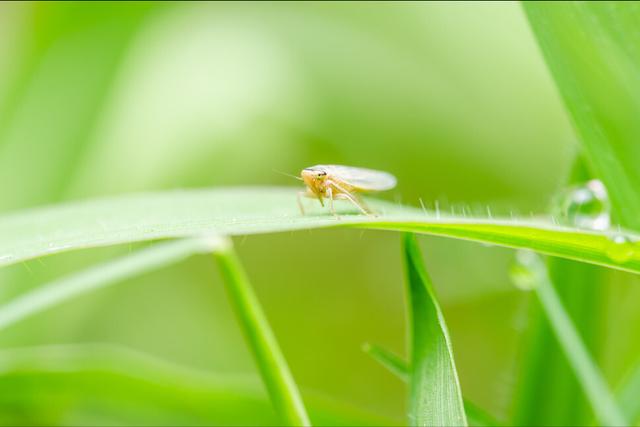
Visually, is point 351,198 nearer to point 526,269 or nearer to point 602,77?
point 526,269

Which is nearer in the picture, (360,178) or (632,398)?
(632,398)

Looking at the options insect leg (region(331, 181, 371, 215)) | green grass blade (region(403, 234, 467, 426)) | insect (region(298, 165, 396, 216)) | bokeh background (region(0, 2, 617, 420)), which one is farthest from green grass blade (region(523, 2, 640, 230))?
bokeh background (region(0, 2, 617, 420))

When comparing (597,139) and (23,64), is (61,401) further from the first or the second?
(23,64)

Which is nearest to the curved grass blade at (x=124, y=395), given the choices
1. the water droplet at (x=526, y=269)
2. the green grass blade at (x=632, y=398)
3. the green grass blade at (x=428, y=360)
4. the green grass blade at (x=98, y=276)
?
the green grass blade at (x=98, y=276)

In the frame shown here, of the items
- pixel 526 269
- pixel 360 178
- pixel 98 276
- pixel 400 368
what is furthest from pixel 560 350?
pixel 98 276

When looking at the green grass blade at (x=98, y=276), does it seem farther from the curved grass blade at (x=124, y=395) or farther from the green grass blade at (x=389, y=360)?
the green grass blade at (x=389, y=360)

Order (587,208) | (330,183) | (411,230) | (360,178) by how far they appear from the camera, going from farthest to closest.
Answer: (360,178), (330,183), (587,208), (411,230)

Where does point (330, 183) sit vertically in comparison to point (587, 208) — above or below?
above

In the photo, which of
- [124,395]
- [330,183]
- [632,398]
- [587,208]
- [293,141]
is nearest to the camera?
[632,398]
